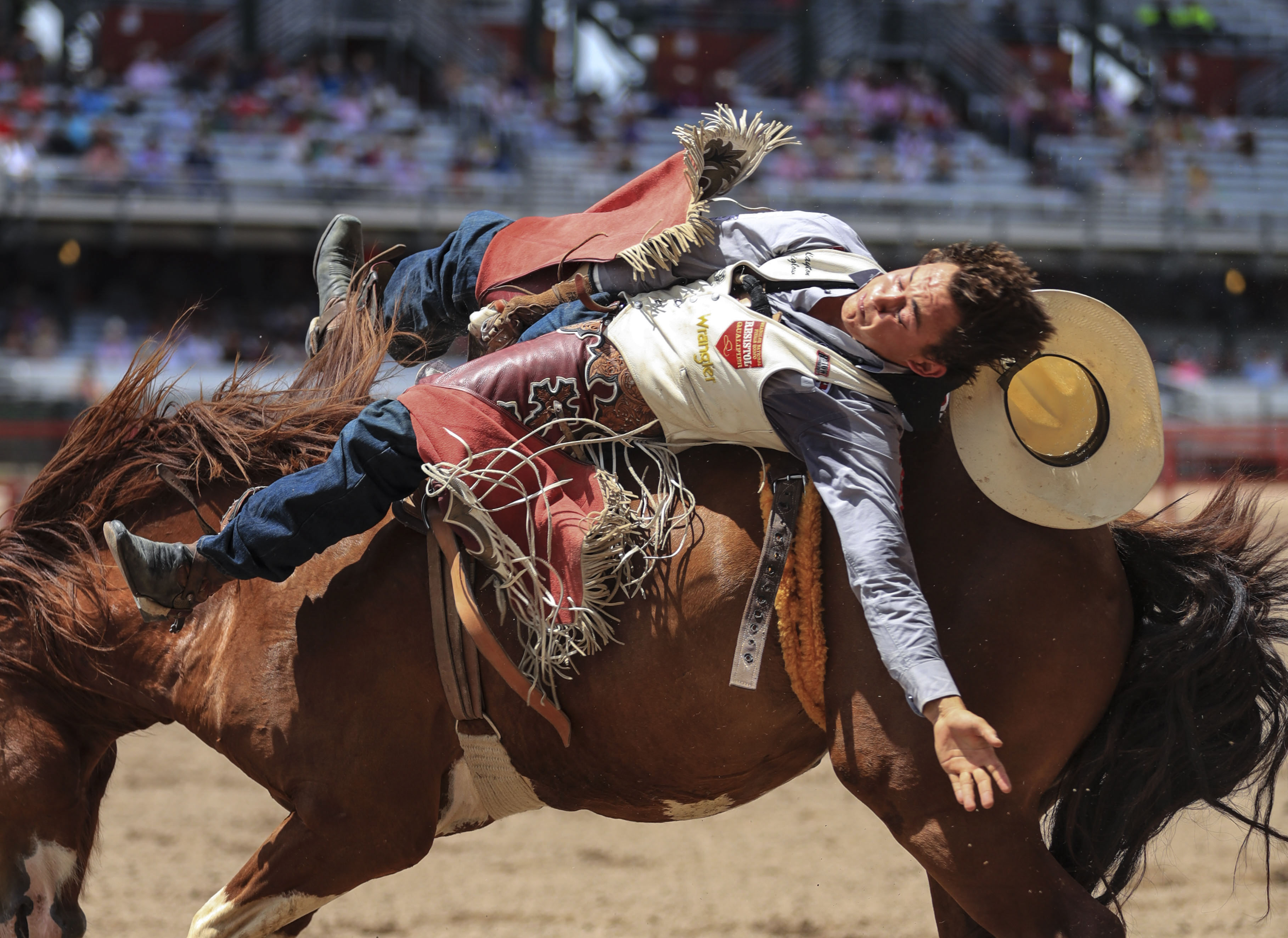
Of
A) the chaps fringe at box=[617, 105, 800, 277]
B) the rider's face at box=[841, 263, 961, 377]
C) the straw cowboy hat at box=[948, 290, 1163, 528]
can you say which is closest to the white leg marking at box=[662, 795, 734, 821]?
the straw cowboy hat at box=[948, 290, 1163, 528]

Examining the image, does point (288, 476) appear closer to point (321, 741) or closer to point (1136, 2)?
point (321, 741)

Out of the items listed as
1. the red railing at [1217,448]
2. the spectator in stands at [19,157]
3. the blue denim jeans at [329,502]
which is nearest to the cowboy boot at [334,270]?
the blue denim jeans at [329,502]

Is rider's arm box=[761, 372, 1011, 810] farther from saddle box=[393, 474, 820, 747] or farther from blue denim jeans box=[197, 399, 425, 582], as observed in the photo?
blue denim jeans box=[197, 399, 425, 582]

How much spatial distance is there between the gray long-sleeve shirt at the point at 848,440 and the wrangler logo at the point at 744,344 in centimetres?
5

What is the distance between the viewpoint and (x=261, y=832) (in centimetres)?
Answer: 485

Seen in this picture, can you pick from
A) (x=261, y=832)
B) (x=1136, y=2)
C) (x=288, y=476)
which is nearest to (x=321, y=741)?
(x=288, y=476)

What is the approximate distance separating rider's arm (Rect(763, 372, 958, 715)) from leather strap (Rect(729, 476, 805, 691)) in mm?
94

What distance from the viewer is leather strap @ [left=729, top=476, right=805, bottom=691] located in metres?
2.33

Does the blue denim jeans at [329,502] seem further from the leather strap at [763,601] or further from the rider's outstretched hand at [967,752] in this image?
the rider's outstretched hand at [967,752]

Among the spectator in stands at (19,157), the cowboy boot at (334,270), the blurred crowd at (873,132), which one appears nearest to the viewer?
the cowboy boot at (334,270)

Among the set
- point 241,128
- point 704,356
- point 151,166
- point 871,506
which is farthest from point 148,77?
point 871,506

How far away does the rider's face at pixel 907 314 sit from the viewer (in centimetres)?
220

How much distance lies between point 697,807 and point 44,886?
1448mm

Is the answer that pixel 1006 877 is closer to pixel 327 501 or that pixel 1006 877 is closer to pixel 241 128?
pixel 327 501
